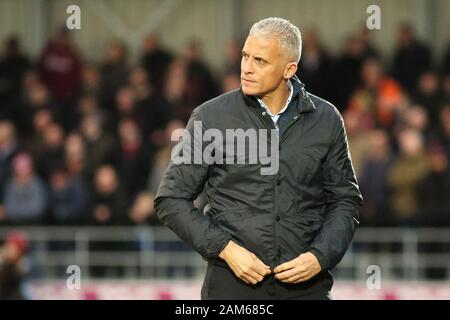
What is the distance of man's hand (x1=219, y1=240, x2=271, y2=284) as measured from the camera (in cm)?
651

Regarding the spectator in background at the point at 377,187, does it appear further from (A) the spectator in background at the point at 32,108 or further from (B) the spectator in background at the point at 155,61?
(A) the spectator in background at the point at 32,108

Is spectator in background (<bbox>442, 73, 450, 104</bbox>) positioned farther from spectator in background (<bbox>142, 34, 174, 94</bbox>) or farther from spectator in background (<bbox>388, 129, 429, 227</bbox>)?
spectator in background (<bbox>142, 34, 174, 94</bbox>)

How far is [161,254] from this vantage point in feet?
52.0

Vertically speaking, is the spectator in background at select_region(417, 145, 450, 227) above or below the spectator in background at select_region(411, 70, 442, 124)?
below

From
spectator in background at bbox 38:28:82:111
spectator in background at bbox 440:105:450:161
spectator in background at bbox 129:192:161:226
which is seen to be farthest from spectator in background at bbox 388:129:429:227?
spectator in background at bbox 38:28:82:111

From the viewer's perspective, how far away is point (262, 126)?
22.2ft

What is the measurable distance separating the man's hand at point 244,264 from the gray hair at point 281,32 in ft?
3.30

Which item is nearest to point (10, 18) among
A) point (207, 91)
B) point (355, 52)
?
point (207, 91)

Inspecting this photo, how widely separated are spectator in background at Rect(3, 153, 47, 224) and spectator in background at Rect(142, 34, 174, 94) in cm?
296

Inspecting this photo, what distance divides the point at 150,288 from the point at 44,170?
11.1 ft

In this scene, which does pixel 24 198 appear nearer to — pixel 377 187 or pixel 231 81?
pixel 231 81

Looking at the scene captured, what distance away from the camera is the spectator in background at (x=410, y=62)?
60.0 ft

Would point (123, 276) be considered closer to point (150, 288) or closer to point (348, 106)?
point (150, 288)

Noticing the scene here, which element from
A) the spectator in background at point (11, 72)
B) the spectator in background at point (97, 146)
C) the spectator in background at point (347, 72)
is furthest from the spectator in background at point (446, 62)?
the spectator in background at point (11, 72)
